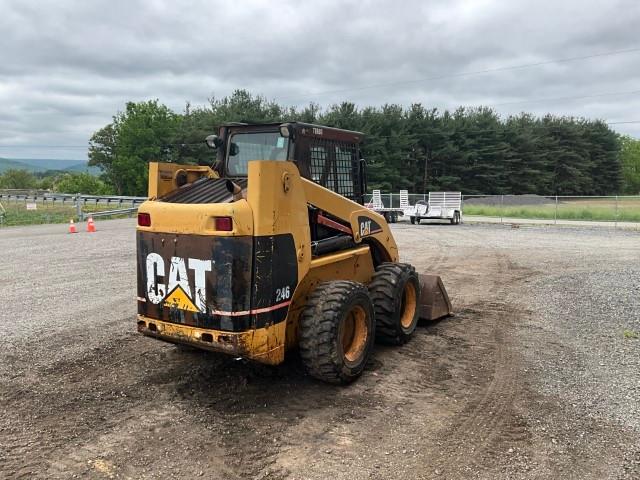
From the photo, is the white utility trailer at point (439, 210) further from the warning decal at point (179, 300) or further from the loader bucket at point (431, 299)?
the warning decal at point (179, 300)

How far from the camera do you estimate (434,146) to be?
169ft

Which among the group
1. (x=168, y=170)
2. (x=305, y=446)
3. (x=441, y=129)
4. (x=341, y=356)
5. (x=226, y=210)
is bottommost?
(x=305, y=446)

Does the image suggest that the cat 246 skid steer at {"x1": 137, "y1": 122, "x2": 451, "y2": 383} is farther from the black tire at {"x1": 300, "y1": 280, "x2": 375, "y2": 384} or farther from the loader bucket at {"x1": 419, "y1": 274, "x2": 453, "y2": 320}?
the loader bucket at {"x1": 419, "y1": 274, "x2": 453, "y2": 320}

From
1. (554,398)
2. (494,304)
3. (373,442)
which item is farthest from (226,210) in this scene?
(494,304)

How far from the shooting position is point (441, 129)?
2023 inches

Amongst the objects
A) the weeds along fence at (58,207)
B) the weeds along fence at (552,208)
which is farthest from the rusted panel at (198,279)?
the weeds along fence at (552,208)

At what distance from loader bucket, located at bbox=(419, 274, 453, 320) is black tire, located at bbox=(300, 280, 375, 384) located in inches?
86.0

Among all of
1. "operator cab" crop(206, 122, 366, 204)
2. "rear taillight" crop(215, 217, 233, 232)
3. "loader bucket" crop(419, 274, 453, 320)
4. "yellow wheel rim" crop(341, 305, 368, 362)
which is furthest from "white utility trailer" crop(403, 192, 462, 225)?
"rear taillight" crop(215, 217, 233, 232)

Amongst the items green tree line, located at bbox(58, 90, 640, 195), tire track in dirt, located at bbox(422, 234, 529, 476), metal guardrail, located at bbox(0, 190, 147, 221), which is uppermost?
green tree line, located at bbox(58, 90, 640, 195)

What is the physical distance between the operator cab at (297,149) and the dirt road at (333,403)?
78.4 inches

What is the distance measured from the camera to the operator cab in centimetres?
530

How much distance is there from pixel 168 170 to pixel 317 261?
5.85ft

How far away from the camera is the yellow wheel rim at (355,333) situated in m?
5.05

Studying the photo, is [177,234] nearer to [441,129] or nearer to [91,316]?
[91,316]
